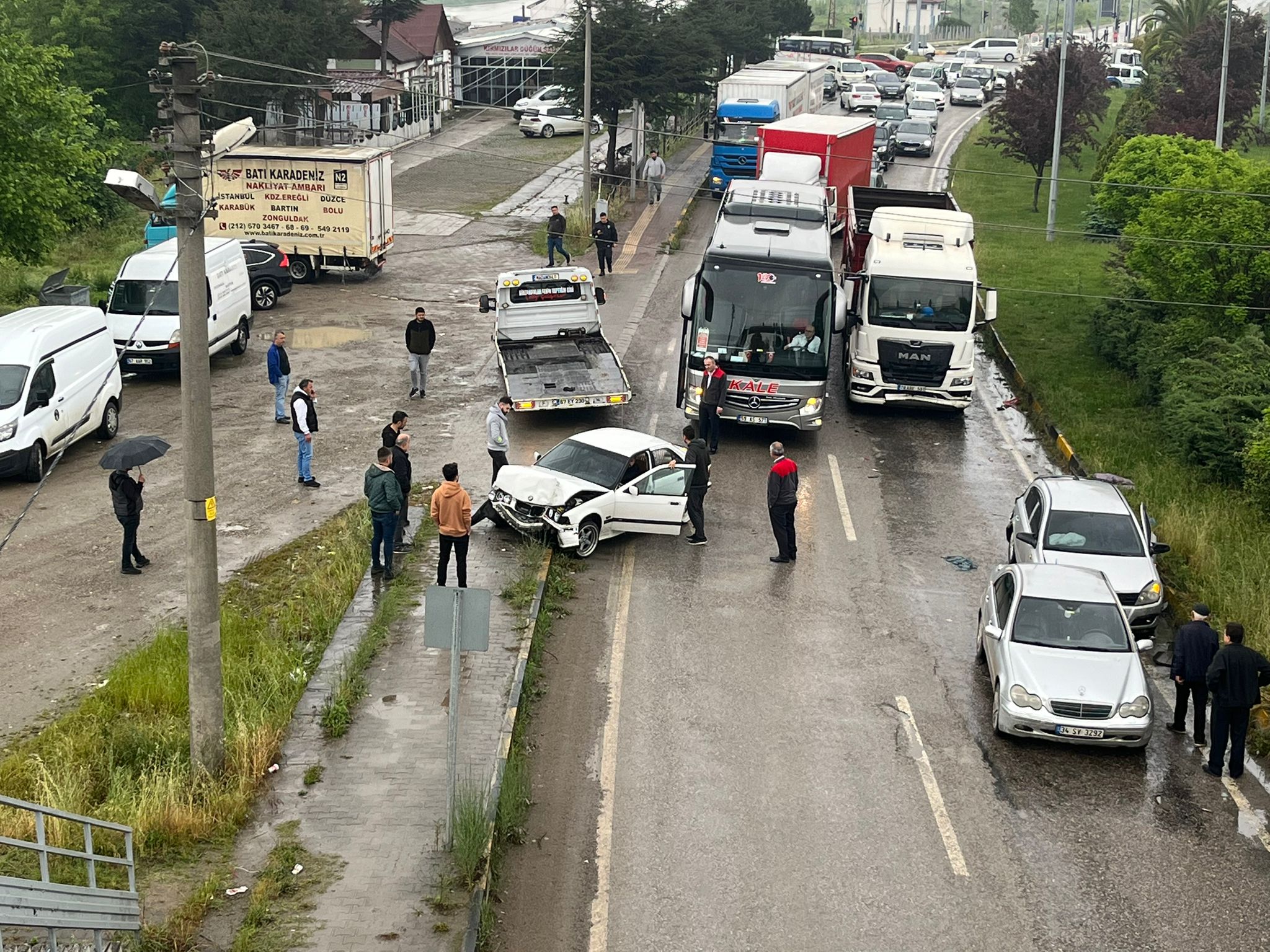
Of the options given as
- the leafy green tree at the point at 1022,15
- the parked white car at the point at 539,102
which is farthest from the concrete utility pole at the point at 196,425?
the leafy green tree at the point at 1022,15

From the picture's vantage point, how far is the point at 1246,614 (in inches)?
628

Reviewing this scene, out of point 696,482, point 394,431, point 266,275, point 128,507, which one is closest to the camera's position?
point 128,507

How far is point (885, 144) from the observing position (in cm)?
5191

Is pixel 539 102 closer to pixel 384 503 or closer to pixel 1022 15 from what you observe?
pixel 384 503

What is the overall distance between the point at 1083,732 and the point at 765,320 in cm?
1093

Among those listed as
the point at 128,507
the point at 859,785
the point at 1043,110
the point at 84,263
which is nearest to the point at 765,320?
the point at 128,507

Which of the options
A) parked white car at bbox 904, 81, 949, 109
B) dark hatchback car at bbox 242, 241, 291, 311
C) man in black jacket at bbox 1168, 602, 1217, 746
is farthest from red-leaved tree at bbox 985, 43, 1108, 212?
man in black jacket at bbox 1168, 602, 1217, 746

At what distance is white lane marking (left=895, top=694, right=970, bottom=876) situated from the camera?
458 inches

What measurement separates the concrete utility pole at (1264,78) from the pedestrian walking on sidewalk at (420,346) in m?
47.1

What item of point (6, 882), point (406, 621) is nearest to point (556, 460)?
point (406, 621)

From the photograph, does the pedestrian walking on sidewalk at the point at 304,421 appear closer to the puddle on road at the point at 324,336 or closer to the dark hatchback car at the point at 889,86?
the puddle on road at the point at 324,336

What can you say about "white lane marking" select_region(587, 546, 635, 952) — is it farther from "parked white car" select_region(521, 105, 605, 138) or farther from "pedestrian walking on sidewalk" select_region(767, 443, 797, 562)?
"parked white car" select_region(521, 105, 605, 138)

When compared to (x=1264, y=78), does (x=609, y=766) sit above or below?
below

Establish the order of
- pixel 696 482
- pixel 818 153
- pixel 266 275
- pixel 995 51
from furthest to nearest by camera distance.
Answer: pixel 995 51 → pixel 818 153 → pixel 266 275 → pixel 696 482
